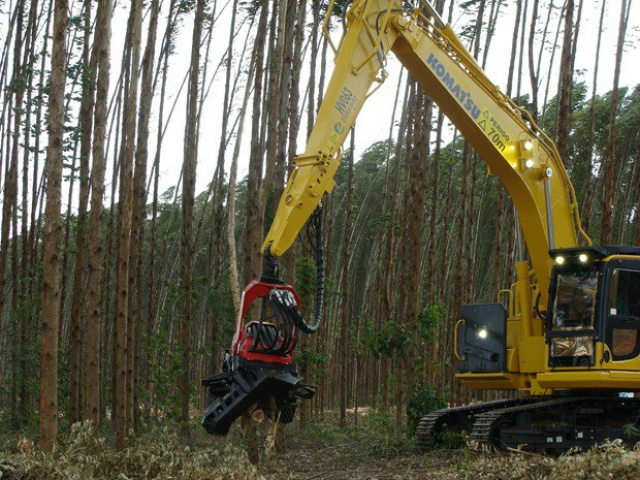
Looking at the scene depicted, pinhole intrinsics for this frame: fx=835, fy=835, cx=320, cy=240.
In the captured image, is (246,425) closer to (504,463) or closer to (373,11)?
(504,463)

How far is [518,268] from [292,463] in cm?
404

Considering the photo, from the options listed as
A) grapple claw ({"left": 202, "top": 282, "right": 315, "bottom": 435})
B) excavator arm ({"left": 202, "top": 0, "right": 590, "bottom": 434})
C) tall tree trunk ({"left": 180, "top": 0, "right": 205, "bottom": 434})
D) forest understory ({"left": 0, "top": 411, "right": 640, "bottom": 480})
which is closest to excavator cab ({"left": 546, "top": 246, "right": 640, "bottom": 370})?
excavator arm ({"left": 202, "top": 0, "right": 590, "bottom": 434})

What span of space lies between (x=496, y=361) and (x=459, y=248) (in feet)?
28.5

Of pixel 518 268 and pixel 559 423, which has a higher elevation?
pixel 518 268

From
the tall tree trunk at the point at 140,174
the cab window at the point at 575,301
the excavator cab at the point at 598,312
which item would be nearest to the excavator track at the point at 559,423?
the excavator cab at the point at 598,312

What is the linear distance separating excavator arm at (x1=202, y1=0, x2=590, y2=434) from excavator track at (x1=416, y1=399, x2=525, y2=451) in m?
1.24

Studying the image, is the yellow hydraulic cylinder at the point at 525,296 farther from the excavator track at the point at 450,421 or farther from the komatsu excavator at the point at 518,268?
the excavator track at the point at 450,421

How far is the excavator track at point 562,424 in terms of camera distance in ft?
32.1

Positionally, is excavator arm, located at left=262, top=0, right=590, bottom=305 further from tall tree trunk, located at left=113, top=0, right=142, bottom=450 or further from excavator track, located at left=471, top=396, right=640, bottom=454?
tall tree trunk, located at left=113, top=0, right=142, bottom=450

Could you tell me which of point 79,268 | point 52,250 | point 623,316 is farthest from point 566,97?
point 79,268

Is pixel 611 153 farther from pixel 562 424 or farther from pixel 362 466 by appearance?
pixel 362 466

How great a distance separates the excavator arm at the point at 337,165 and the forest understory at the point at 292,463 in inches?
33.2

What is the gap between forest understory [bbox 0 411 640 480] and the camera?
7.69 meters

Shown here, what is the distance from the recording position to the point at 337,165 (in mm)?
7879
